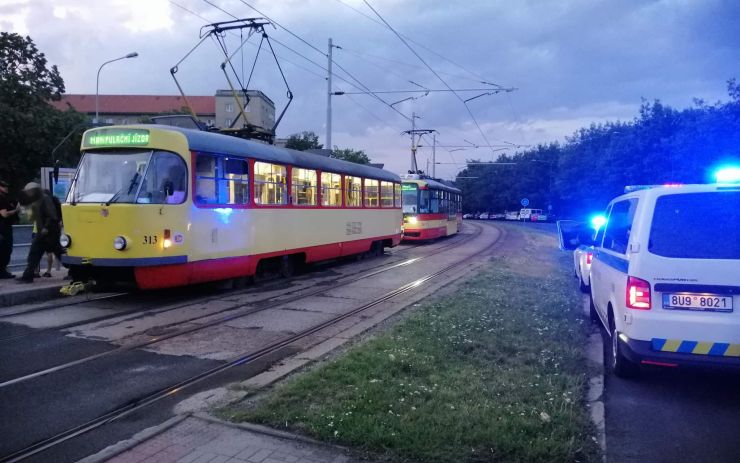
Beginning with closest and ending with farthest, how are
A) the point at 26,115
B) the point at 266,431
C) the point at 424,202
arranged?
the point at 266,431 → the point at 424,202 → the point at 26,115

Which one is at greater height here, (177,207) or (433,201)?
(433,201)

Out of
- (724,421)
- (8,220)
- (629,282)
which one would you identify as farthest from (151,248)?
(724,421)

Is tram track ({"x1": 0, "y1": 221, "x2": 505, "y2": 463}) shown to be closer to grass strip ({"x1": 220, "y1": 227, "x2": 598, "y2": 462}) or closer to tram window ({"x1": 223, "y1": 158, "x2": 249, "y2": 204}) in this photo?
grass strip ({"x1": 220, "y1": 227, "x2": 598, "y2": 462})

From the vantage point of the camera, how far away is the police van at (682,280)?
15.8 feet

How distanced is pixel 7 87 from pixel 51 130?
4074 mm

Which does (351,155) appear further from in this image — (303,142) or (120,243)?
(120,243)

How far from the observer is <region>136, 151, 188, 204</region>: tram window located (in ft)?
29.7

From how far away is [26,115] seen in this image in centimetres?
3897

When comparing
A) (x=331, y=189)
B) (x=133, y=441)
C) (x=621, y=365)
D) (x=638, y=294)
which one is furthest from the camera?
(x=331, y=189)

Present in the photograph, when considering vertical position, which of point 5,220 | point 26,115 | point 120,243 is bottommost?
point 120,243

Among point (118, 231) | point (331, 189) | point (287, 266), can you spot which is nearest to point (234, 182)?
point (118, 231)

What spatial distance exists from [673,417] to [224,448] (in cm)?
381

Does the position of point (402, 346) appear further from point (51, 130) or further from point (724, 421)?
point (51, 130)

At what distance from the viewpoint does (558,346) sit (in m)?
6.67
